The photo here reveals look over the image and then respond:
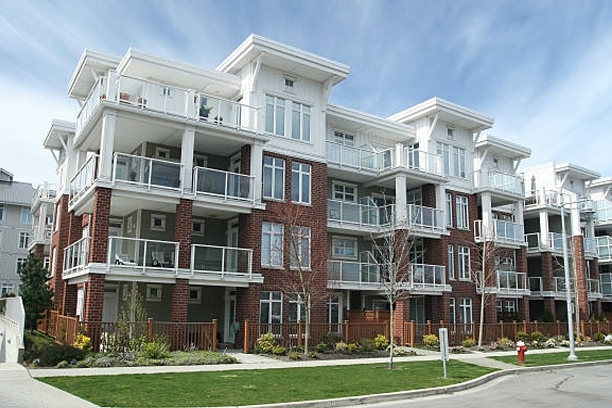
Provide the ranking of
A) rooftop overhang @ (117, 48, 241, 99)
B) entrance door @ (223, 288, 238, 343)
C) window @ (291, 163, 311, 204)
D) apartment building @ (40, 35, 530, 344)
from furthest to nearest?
window @ (291, 163, 311, 204), entrance door @ (223, 288, 238, 343), rooftop overhang @ (117, 48, 241, 99), apartment building @ (40, 35, 530, 344)

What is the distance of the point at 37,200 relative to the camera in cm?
3806

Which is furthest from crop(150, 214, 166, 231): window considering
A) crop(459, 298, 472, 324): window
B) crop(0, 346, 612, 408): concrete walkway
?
crop(459, 298, 472, 324): window

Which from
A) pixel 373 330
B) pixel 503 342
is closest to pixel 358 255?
pixel 373 330

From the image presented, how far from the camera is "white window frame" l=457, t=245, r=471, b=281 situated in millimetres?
33406

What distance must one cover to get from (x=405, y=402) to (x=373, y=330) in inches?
507

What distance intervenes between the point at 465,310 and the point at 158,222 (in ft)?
60.4

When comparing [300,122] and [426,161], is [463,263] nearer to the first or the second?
[426,161]

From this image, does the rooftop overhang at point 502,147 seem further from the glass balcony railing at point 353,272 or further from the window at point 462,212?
the glass balcony railing at point 353,272

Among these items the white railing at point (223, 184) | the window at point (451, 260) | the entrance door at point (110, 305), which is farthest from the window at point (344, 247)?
the entrance door at point (110, 305)

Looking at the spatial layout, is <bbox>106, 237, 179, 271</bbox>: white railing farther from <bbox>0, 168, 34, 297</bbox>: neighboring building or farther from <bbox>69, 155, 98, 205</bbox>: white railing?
<bbox>0, 168, 34, 297</bbox>: neighboring building

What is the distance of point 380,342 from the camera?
979 inches

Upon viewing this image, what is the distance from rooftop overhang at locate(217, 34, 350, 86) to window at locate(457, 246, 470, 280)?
42.5 feet

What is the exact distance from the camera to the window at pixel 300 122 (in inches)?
1069

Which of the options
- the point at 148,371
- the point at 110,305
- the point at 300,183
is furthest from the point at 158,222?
the point at 148,371
